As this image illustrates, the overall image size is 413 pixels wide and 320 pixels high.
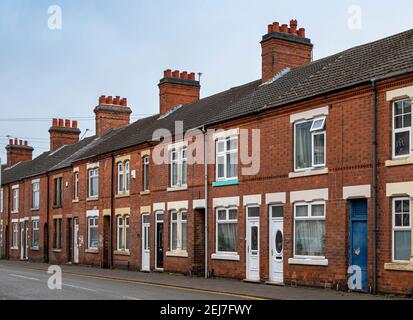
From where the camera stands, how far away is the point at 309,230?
22.0 meters

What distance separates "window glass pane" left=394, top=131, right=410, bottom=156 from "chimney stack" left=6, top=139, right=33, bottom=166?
5192cm

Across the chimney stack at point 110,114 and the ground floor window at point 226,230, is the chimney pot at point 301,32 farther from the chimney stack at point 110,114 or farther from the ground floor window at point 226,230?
the chimney stack at point 110,114

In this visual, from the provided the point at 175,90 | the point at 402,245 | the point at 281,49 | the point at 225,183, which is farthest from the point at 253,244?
the point at 175,90

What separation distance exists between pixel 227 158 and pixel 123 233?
11085 mm

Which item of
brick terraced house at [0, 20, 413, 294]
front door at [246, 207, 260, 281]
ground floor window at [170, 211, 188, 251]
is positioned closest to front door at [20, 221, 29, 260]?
brick terraced house at [0, 20, 413, 294]

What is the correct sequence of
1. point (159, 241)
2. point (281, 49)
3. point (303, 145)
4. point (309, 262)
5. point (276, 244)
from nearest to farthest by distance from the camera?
point (309, 262)
point (303, 145)
point (276, 244)
point (281, 49)
point (159, 241)

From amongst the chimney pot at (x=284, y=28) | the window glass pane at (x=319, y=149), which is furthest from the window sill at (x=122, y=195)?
the window glass pane at (x=319, y=149)

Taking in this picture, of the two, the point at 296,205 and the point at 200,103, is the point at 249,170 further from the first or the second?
the point at 200,103

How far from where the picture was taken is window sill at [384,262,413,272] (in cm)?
1783

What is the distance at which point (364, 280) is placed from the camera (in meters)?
19.6

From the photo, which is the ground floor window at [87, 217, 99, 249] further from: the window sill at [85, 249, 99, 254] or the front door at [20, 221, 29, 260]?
the front door at [20, 221, 29, 260]

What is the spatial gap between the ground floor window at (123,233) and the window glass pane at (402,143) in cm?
1926

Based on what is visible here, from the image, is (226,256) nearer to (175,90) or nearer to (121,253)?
(121,253)

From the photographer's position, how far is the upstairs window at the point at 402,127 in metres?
18.6
